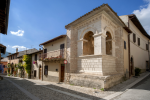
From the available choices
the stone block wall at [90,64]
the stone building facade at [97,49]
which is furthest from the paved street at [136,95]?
the stone block wall at [90,64]

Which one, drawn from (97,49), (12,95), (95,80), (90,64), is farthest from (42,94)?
(97,49)

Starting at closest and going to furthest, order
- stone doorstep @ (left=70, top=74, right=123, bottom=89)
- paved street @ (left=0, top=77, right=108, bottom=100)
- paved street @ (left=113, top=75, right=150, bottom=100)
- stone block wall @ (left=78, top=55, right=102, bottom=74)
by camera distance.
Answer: paved street @ (left=113, top=75, right=150, bottom=100)
paved street @ (left=0, top=77, right=108, bottom=100)
stone doorstep @ (left=70, top=74, right=123, bottom=89)
stone block wall @ (left=78, top=55, right=102, bottom=74)

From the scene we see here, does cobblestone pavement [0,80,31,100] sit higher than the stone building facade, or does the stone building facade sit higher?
the stone building facade


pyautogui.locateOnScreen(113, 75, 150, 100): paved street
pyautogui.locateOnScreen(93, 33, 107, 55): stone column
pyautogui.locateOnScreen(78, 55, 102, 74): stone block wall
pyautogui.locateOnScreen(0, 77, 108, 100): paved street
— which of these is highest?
pyautogui.locateOnScreen(93, 33, 107, 55): stone column

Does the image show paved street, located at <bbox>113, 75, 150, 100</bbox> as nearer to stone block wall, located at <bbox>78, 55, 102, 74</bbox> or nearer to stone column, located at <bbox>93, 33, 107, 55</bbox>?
stone block wall, located at <bbox>78, 55, 102, 74</bbox>

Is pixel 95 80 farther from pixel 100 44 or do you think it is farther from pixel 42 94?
pixel 42 94

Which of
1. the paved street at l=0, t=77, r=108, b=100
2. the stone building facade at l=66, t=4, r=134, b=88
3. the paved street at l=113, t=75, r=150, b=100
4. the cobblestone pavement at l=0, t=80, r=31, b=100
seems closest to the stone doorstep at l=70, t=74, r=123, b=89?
the stone building facade at l=66, t=4, r=134, b=88

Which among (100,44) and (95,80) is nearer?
(95,80)

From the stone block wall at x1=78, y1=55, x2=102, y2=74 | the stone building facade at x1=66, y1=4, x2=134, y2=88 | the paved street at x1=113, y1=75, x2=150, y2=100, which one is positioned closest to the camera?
the paved street at x1=113, y1=75, x2=150, y2=100

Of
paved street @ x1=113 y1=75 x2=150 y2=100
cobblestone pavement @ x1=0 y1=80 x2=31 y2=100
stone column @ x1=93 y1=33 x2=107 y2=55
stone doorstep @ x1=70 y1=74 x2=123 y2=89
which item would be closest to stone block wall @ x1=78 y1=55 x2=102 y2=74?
stone column @ x1=93 y1=33 x2=107 y2=55

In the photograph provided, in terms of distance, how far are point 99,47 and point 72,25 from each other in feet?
14.9

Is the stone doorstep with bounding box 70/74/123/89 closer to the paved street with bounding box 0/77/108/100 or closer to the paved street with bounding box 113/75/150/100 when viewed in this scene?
the paved street with bounding box 113/75/150/100

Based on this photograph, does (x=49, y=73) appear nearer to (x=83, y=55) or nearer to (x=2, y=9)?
(x=83, y=55)

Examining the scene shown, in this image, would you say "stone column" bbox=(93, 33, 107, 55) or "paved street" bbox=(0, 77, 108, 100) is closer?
"paved street" bbox=(0, 77, 108, 100)
